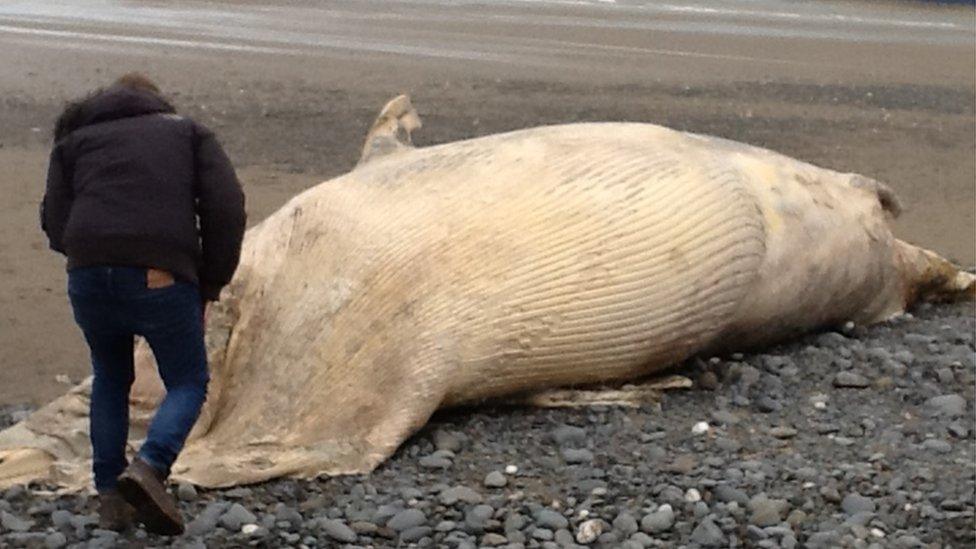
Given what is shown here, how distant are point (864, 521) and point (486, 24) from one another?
759 inches

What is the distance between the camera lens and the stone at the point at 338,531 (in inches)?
207

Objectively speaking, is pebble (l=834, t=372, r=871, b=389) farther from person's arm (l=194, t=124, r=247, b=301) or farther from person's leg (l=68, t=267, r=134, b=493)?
person's leg (l=68, t=267, r=134, b=493)

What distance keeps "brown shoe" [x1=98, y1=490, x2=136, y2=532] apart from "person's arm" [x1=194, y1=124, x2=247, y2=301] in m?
0.75

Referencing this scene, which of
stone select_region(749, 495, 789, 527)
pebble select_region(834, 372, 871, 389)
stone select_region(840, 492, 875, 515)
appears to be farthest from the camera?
pebble select_region(834, 372, 871, 389)

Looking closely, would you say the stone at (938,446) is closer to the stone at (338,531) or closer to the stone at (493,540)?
the stone at (493,540)

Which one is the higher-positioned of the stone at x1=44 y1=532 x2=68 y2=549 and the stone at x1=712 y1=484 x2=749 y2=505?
the stone at x1=712 y1=484 x2=749 y2=505

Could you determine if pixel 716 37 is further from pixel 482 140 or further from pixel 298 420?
pixel 298 420

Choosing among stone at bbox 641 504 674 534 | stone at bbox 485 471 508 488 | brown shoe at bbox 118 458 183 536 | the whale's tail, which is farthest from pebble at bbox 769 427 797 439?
brown shoe at bbox 118 458 183 536

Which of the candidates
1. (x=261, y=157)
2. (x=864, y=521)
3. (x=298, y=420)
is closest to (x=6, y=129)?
(x=261, y=157)

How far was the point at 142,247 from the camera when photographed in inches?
195

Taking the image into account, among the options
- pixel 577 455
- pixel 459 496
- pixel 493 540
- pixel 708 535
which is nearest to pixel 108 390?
pixel 459 496

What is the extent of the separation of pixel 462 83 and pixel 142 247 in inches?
510

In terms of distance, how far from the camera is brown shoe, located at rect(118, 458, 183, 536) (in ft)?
Result: 16.3

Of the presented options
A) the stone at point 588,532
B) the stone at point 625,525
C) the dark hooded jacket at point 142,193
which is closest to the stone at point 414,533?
the stone at point 588,532
